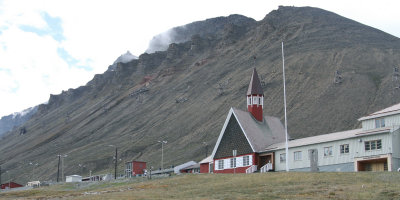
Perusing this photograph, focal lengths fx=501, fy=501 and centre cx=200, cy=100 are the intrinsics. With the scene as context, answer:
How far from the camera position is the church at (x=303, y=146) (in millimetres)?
42938

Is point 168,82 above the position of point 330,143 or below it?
above

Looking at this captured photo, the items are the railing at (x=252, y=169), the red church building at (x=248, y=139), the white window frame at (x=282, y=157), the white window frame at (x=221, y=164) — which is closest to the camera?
the white window frame at (x=282, y=157)

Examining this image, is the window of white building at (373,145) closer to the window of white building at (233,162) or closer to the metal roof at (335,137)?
the metal roof at (335,137)

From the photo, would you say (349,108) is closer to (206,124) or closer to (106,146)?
(206,124)

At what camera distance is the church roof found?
181ft

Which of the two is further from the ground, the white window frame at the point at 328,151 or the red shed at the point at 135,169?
the white window frame at the point at 328,151

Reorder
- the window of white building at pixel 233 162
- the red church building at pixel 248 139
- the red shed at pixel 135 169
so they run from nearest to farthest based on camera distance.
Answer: the red church building at pixel 248 139 → the window of white building at pixel 233 162 → the red shed at pixel 135 169

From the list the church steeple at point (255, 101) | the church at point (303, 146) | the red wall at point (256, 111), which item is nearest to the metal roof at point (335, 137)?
the church at point (303, 146)

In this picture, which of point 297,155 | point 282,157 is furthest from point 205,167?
point 297,155

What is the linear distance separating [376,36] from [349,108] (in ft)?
209

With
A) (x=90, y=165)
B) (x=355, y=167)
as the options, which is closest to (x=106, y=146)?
(x=90, y=165)

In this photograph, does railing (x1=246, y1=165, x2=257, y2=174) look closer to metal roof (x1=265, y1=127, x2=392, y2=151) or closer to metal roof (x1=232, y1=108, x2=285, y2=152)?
metal roof (x1=232, y1=108, x2=285, y2=152)

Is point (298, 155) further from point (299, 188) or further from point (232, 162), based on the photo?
point (299, 188)

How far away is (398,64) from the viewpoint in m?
135
